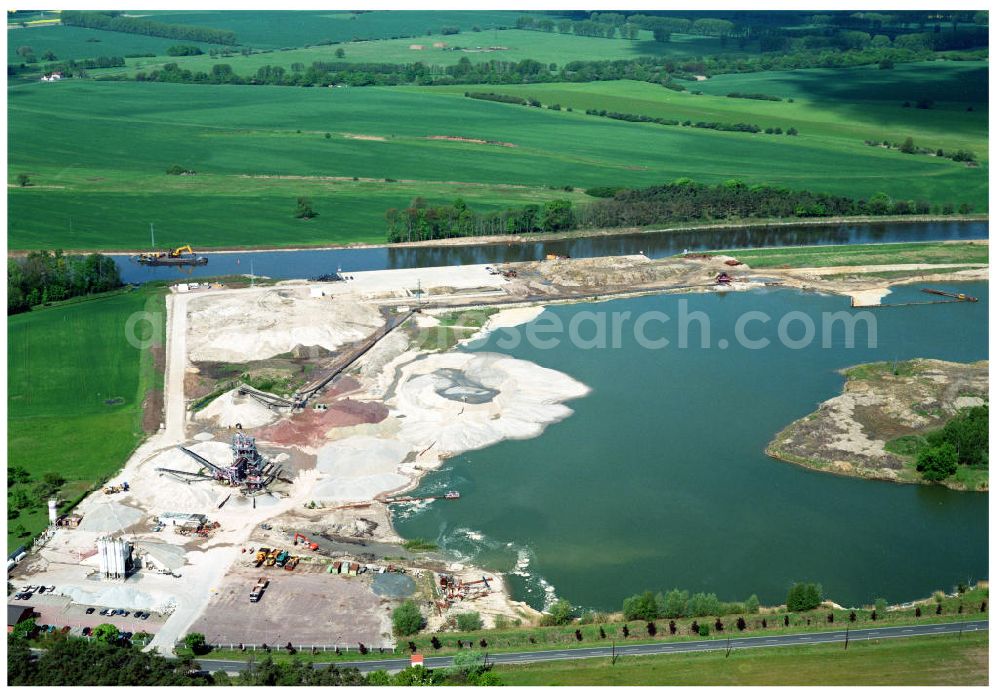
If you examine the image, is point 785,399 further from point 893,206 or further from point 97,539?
point 893,206

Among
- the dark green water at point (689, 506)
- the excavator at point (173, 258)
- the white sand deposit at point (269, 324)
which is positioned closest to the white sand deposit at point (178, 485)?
the dark green water at point (689, 506)

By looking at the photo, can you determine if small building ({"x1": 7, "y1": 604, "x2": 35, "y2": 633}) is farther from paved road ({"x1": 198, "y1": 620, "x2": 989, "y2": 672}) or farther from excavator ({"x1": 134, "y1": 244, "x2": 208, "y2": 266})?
excavator ({"x1": 134, "y1": 244, "x2": 208, "y2": 266})

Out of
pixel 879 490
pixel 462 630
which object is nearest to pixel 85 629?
pixel 462 630

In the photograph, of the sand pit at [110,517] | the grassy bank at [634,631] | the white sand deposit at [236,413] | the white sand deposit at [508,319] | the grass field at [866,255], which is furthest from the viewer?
the grass field at [866,255]

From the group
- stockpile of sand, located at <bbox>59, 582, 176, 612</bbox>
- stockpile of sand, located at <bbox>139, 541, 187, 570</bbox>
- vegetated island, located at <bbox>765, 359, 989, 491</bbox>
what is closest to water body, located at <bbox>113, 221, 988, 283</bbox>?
vegetated island, located at <bbox>765, 359, 989, 491</bbox>

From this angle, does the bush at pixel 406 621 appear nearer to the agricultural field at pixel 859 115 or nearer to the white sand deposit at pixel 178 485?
the white sand deposit at pixel 178 485
